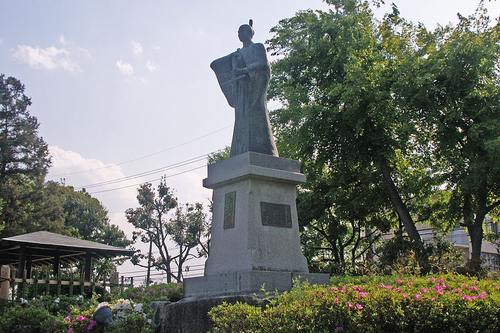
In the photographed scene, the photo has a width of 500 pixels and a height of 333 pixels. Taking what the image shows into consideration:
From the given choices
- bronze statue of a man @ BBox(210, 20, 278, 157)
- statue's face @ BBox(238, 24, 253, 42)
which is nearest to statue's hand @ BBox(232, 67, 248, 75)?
bronze statue of a man @ BBox(210, 20, 278, 157)

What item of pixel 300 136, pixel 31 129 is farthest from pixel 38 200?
pixel 300 136

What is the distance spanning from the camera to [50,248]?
55.5ft

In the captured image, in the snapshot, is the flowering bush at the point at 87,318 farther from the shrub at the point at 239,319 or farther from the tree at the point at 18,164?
the tree at the point at 18,164

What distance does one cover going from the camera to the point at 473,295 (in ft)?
15.7

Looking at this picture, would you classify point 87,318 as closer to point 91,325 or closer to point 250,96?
point 91,325

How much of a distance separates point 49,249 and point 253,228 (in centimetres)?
1241

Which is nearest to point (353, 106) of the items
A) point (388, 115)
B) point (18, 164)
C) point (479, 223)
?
point (388, 115)

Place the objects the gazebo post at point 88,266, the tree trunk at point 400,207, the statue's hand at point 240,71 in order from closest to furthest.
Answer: the statue's hand at point 240,71, the gazebo post at point 88,266, the tree trunk at point 400,207

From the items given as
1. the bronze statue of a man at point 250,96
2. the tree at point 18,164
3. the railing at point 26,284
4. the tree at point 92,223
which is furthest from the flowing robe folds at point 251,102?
the tree at point 92,223

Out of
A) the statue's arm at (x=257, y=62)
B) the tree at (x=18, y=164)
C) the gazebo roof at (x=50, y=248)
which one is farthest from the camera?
the tree at (x=18, y=164)

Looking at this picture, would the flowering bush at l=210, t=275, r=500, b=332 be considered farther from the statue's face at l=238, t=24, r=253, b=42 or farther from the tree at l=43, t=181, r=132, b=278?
the tree at l=43, t=181, r=132, b=278

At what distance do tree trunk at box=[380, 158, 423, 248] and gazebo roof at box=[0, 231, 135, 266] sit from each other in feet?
36.1

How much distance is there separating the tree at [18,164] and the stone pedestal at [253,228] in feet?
87.1

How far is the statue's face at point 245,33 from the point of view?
9070mm
